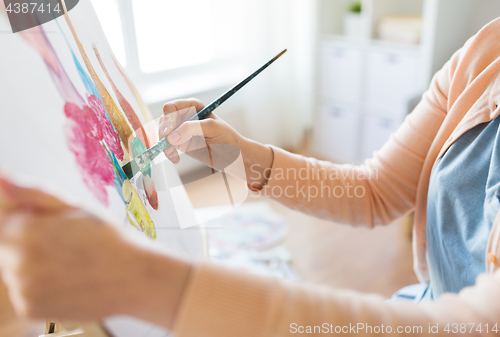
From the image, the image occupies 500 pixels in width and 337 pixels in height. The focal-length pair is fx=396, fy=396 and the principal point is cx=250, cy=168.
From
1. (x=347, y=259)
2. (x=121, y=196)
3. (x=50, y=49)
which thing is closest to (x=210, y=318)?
(x=121, y=196)

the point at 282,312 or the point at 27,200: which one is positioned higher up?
the point at 27,200

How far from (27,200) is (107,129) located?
0.74ft

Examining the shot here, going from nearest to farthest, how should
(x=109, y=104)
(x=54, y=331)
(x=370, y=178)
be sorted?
(x=54, y=331) < (x=109, y=104) < (x=370, y=178)

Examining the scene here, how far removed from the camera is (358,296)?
1.05ft

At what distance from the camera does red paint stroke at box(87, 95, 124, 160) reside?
1.53 ft

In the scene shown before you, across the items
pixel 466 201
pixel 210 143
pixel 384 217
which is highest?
pixel 210 143

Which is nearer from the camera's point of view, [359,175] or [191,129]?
[191,129]

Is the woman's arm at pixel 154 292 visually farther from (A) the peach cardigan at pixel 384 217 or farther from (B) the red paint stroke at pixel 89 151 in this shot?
(B) the red paint stroke at pixel 89 151

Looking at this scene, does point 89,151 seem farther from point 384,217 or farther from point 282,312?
point 384,217

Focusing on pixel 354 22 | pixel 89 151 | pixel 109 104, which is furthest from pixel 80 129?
pixel 354 22

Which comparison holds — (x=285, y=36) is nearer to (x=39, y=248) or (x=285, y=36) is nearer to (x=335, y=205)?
(x=335, y=205)

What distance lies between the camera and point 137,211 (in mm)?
480

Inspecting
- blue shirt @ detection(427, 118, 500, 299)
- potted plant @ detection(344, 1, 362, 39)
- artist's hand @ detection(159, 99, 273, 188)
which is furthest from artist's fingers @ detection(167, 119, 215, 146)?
potted plant @ detection(344, 1, 362, 39)

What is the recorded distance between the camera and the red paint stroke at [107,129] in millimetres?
465
